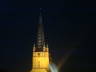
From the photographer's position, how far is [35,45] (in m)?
7.36

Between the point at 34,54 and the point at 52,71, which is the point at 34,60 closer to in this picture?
the point at 34,54

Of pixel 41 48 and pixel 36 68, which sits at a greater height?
pixel 41 48

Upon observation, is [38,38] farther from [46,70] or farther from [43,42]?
[46,70]

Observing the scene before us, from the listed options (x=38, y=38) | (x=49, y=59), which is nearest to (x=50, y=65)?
(x=49, y=59)

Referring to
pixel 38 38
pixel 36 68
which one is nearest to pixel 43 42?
pixel 38 38

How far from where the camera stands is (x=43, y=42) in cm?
738

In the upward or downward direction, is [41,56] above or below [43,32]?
below

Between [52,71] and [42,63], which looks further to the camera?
[52,71]

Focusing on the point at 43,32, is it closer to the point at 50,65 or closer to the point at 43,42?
the point at 43,42

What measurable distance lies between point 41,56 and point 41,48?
0.18m

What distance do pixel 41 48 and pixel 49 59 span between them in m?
0.31

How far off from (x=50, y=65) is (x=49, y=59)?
14 cm

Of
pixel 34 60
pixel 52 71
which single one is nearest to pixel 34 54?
pixel 34 60

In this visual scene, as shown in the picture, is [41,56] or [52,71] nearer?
[41,56]
